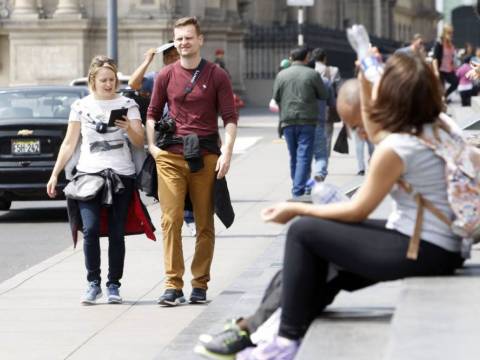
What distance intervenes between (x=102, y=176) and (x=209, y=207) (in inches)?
29.7

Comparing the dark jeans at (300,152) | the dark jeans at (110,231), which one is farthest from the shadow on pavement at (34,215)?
the dark jeans at (110,231)

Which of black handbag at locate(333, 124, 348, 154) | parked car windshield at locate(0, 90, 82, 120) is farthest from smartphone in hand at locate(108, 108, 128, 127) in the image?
black handbag at locate(333, 124, 348, 154)

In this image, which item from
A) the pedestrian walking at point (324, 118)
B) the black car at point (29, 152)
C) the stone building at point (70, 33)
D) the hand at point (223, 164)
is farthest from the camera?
the stone building at point (70, 33)

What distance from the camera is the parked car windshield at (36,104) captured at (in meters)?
18.9

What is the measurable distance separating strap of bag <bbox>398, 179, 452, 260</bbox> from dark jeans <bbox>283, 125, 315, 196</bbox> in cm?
1171

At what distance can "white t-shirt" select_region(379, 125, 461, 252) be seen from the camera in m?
7.00

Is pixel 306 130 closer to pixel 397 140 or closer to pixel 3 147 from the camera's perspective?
pixel 3 147

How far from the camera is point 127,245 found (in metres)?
15.4

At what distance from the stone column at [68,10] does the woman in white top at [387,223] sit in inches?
1571

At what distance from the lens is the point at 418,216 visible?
7.02 meters

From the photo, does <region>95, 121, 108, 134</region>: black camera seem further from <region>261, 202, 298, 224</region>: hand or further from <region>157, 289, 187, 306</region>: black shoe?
<region>261, 202, 298, 224</region>: hand

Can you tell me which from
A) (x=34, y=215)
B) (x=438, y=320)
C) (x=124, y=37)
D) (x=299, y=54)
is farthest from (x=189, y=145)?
(x=124, y=37)

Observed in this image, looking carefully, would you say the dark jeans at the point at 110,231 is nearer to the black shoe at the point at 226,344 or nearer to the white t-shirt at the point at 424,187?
the black shoe at the point at 226,344

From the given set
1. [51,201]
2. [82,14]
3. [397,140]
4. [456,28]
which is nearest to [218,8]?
[82,14]
